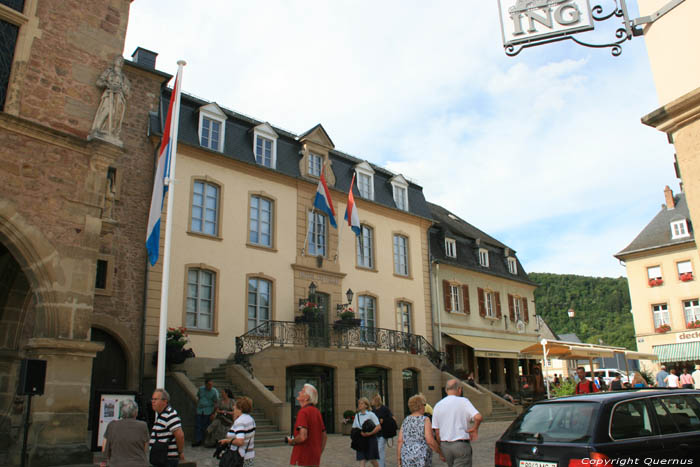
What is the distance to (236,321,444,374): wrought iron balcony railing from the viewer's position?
17859 mm

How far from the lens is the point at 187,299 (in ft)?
56.9

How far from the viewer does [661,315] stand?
1398 inches

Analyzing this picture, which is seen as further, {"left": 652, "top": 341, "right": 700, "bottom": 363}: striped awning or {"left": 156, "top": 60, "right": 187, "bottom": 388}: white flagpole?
{"left": 652, "top": 341, "right": 700, "bottom": 363}: striped awning

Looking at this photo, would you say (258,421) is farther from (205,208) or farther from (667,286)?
(667,286)

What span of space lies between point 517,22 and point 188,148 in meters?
13.3

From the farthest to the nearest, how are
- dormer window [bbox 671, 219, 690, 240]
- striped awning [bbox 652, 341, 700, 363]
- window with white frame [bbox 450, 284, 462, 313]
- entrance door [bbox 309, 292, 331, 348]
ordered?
dormer window [bbox 671, 219, 690, 240], striped awning [bbox 652, 341, 700, 363], window with white frame [bbox 450, 284, 462, 313], entrance door [bbox 309, 292, 331, 348]

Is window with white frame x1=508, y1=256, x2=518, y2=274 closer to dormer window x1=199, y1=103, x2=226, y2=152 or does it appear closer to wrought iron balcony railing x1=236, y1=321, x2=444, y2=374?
wrought iron balcony railing x1=236, y1=321, x2=444, y2=374

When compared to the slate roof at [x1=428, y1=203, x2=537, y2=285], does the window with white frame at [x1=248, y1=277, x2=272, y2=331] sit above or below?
below

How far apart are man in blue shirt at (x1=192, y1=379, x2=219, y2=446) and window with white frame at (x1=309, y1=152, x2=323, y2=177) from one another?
10.8m

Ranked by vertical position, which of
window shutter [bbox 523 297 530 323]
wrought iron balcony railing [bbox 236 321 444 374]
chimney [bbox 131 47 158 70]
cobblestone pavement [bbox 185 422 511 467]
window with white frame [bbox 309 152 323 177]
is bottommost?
cobblestone pavement [bbox 185 422 511 467]

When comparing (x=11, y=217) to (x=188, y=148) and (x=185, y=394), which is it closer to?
(x=185, y=394)

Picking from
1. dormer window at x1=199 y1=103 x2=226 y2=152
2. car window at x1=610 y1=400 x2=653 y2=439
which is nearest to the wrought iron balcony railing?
dormer window at x1=199 y1=103 x2=226 y2=152

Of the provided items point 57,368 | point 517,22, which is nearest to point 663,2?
point 517,22

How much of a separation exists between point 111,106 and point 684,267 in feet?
115
